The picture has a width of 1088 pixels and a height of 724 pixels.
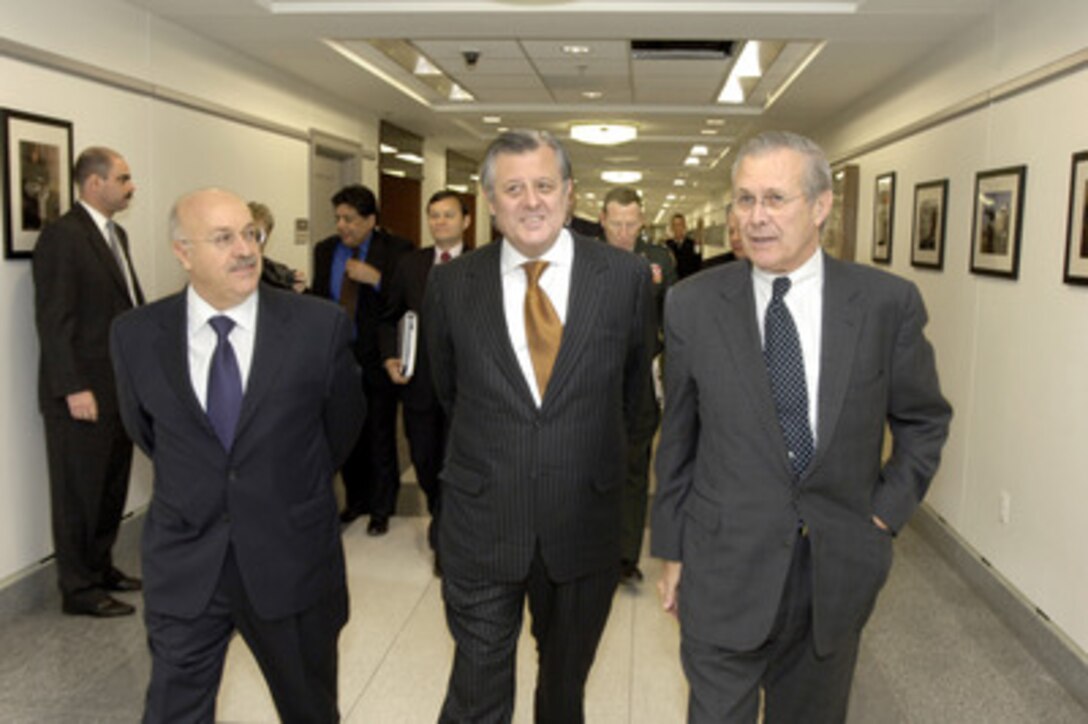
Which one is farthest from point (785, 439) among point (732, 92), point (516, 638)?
point (732, 92)

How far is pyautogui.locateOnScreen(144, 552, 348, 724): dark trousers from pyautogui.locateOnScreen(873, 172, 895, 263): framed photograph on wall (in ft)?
19.6

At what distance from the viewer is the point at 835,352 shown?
2107 mm

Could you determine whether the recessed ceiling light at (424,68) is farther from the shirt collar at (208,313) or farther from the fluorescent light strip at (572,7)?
the shirt collar at (208,313)

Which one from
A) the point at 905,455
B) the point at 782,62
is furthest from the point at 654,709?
the point at 782,62

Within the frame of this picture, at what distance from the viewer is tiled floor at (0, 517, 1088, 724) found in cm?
352

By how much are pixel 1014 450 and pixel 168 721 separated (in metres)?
3.87

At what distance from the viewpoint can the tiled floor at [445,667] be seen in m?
3.52

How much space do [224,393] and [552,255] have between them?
867mm

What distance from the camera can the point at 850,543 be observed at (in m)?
2.17

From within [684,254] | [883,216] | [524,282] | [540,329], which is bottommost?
[540,329]

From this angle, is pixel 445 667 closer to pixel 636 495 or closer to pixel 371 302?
pixel 636 495

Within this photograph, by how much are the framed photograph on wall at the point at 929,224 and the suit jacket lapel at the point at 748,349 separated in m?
4.24

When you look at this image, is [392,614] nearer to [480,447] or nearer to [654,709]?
[654,709]

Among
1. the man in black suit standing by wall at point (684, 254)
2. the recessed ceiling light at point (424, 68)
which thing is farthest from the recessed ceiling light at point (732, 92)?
the man in black suit standing by wall at point (684, 254)
